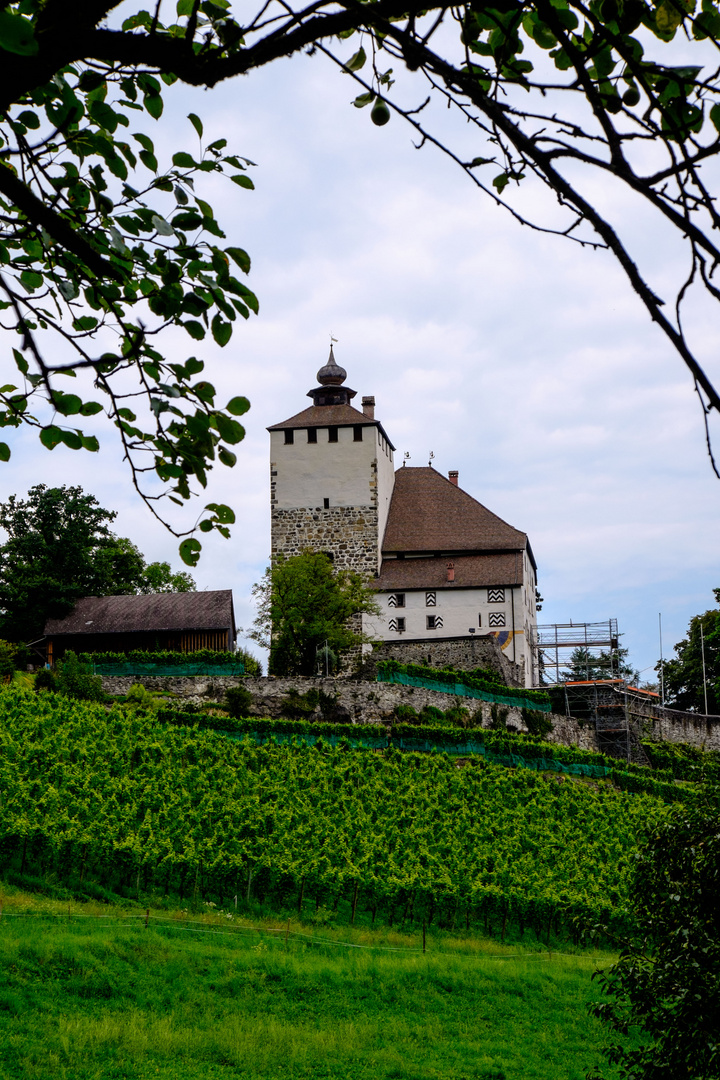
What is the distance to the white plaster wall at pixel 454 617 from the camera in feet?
134

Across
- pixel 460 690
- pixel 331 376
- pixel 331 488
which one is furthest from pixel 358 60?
pixel 331 376

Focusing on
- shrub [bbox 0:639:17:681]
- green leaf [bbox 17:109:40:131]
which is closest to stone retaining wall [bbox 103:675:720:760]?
shrub [bbox 0:639:17:681]

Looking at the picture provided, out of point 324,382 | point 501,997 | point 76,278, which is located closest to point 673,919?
point 501,997

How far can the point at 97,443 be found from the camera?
164 inches

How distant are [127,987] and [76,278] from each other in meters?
11.8

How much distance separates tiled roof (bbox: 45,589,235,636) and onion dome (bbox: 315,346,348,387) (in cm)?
1252

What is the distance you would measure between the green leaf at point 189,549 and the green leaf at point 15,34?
6.10 ft

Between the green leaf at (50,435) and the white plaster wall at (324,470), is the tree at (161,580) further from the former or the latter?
the green leaf at (50,435)

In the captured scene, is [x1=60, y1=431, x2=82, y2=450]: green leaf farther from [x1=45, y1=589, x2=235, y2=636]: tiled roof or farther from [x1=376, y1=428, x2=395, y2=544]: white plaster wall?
[x1=376, y1=428, x2=395, y2=544]: white plaster wall

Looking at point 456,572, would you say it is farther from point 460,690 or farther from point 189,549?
point 189,549

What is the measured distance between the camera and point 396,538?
44312 mm

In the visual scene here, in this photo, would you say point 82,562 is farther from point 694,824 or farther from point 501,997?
point 694,824

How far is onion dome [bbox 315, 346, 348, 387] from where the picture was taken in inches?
1929

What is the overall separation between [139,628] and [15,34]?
120 feet
